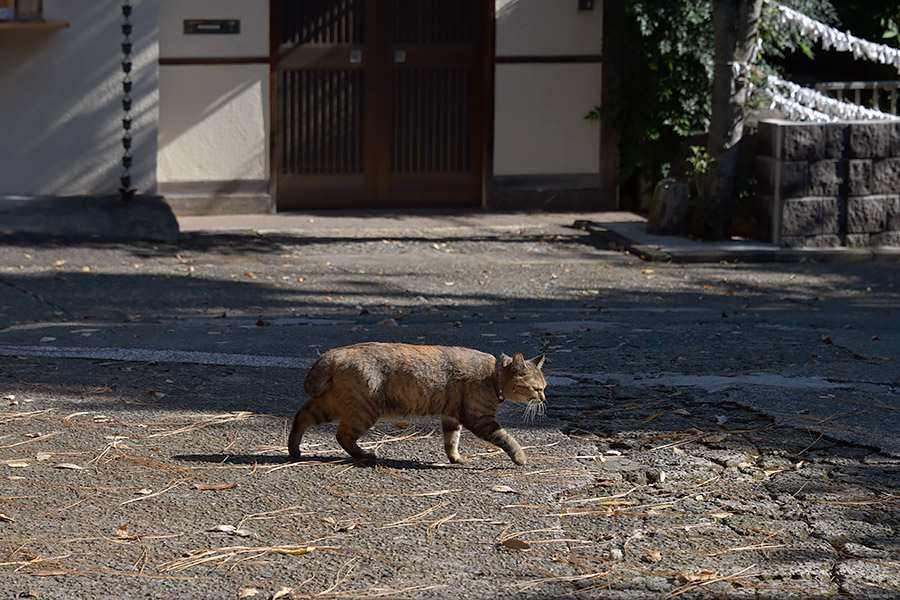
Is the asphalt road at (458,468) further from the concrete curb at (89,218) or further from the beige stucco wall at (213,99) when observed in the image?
the beige stucco wall at (213,99)

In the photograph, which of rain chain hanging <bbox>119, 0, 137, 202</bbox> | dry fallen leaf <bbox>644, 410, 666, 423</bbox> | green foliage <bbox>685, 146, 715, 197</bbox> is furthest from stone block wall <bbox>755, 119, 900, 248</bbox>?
dry fallen leaf <bbox>644, 410, 666, 423</bbox>

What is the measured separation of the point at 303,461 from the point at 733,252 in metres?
7.15

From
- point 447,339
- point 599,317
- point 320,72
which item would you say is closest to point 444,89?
point 320,72

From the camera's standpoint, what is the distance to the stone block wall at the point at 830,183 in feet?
35.5

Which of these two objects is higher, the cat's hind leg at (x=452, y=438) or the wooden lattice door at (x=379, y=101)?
the wooden lattice door at (x=379, y=101)

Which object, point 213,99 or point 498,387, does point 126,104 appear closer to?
point 213,99

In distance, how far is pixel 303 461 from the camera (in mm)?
4398

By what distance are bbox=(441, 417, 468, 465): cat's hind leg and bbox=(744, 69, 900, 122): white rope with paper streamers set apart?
8297mm

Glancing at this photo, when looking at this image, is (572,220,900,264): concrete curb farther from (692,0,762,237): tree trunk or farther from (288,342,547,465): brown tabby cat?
(288,342,547,465): brown tabby cat

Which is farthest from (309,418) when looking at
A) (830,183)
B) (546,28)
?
(546,28)

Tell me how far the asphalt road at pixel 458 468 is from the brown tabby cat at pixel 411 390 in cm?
16

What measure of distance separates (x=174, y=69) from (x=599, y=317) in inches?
261

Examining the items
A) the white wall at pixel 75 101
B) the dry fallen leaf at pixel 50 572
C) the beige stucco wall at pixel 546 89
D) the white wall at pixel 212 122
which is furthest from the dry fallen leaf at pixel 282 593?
the beige stucco wall at pixel 546 89

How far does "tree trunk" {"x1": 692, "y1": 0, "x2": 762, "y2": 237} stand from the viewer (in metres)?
11.0
